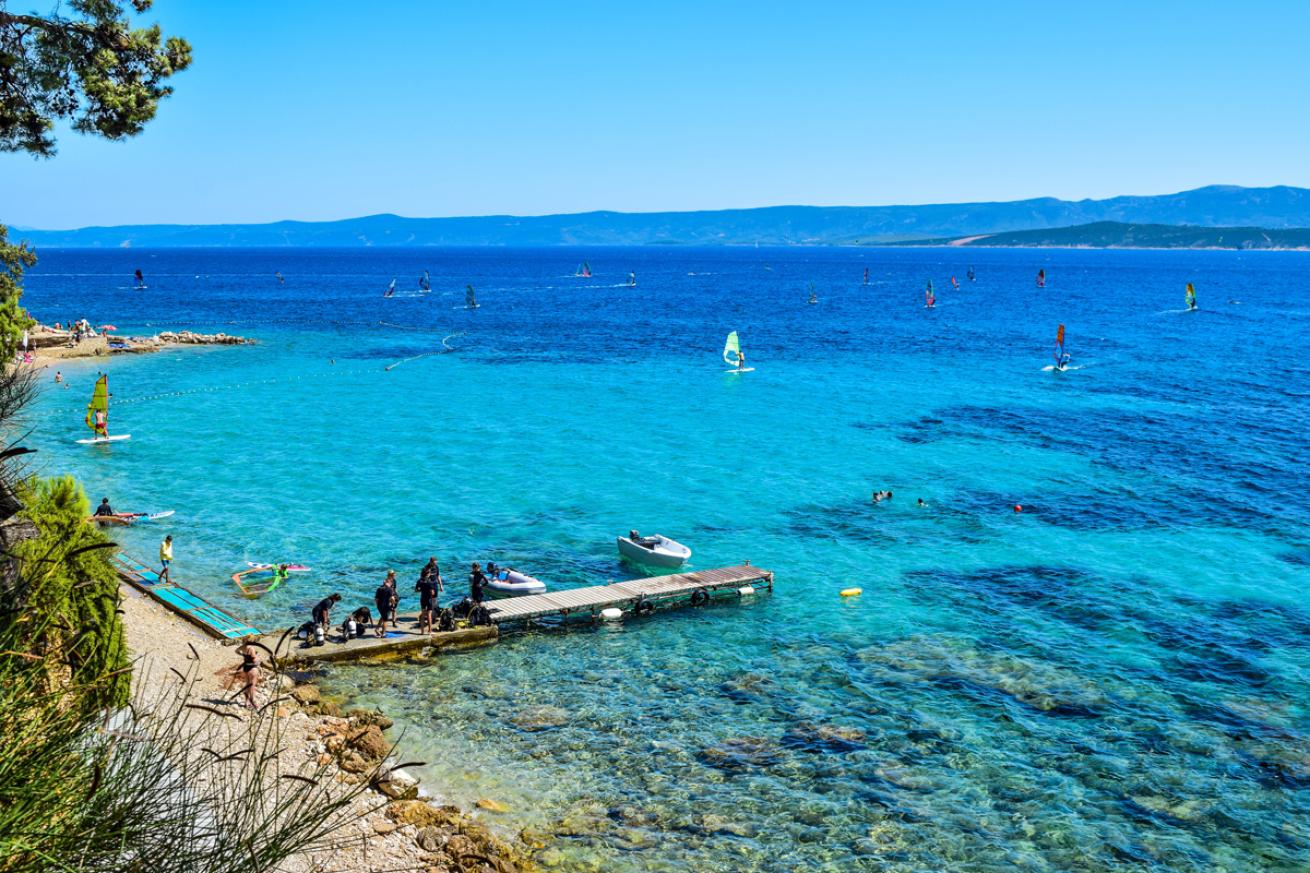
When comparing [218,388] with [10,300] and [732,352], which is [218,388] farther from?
[10,300]

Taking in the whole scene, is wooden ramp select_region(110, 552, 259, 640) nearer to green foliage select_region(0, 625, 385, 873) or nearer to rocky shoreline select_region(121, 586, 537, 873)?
rocky shoreline select_region(121, 586, 537, 873)

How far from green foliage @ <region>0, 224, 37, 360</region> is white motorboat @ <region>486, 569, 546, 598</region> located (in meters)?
15.0

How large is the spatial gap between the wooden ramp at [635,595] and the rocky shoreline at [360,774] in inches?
253

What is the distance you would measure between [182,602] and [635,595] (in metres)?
13.2

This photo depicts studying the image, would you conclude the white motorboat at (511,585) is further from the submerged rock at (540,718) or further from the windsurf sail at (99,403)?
the windsurf sail at (99,403)

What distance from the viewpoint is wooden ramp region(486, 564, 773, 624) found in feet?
94.7

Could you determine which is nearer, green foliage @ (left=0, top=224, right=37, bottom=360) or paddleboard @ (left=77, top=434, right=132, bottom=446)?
green foliage @ (left=0, top=224, right=37, bottom=360)

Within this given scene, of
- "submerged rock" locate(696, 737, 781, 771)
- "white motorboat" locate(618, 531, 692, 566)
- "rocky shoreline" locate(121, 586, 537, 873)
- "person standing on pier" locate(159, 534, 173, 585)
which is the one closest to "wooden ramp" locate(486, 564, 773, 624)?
"white motorboat" locate(618, 531, 692, 566)

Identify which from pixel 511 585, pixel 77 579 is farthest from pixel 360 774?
pixel 511 585

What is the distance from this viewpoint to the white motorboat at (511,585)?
30562 millimetres

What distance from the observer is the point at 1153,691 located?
25.1 metres

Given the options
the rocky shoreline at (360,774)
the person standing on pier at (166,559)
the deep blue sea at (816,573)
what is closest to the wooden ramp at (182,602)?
the person standing on pier at (166,559)

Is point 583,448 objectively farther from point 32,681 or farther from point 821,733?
point 32,681

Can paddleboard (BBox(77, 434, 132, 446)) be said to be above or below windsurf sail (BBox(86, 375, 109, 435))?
below
